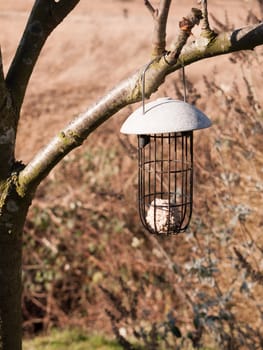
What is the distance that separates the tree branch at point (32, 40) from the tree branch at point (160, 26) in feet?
1.66

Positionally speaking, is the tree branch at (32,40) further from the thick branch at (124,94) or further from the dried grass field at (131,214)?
the dried grass field at (131,214)

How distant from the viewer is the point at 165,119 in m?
2.01

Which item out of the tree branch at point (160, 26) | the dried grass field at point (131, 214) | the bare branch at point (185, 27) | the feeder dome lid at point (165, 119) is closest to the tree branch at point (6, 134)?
the feeder dome lid at point (165, 119)

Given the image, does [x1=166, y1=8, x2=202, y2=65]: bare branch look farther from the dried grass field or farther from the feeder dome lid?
the dried grass field

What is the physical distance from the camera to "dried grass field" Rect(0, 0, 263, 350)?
3844mm

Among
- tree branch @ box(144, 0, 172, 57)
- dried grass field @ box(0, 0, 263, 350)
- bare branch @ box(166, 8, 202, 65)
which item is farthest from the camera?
dried grass field @ box(0, 0, 263, 350)

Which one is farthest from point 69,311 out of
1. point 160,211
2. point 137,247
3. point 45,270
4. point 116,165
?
point 160,211

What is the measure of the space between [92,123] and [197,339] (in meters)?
1.65

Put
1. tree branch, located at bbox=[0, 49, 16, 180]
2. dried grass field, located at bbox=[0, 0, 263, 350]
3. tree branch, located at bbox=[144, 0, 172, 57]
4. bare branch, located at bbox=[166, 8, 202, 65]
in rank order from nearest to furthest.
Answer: bare branch, located at bbox=[166, 8, 202, 65], tree branch, located at bbox=[144, 0, 172, 57], tree branch, located at bbox=[0, 49, 16, 180], dried grass field, located at bbox=[0, 0, 263, 350]

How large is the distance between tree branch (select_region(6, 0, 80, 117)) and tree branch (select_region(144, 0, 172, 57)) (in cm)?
50

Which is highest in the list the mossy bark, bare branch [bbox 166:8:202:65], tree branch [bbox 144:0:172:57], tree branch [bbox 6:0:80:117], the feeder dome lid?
tree branch [bbox 6:0:80:117]

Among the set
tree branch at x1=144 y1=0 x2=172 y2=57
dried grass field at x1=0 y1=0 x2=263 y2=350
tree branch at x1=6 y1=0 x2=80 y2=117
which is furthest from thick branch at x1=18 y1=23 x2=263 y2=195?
dried grass field at x1=0 y1=0 x2=263 y2=350

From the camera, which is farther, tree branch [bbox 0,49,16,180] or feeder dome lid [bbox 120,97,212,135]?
tree branch [bbox 0,49,16,180]

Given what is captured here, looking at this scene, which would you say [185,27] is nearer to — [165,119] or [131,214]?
[165,119]
